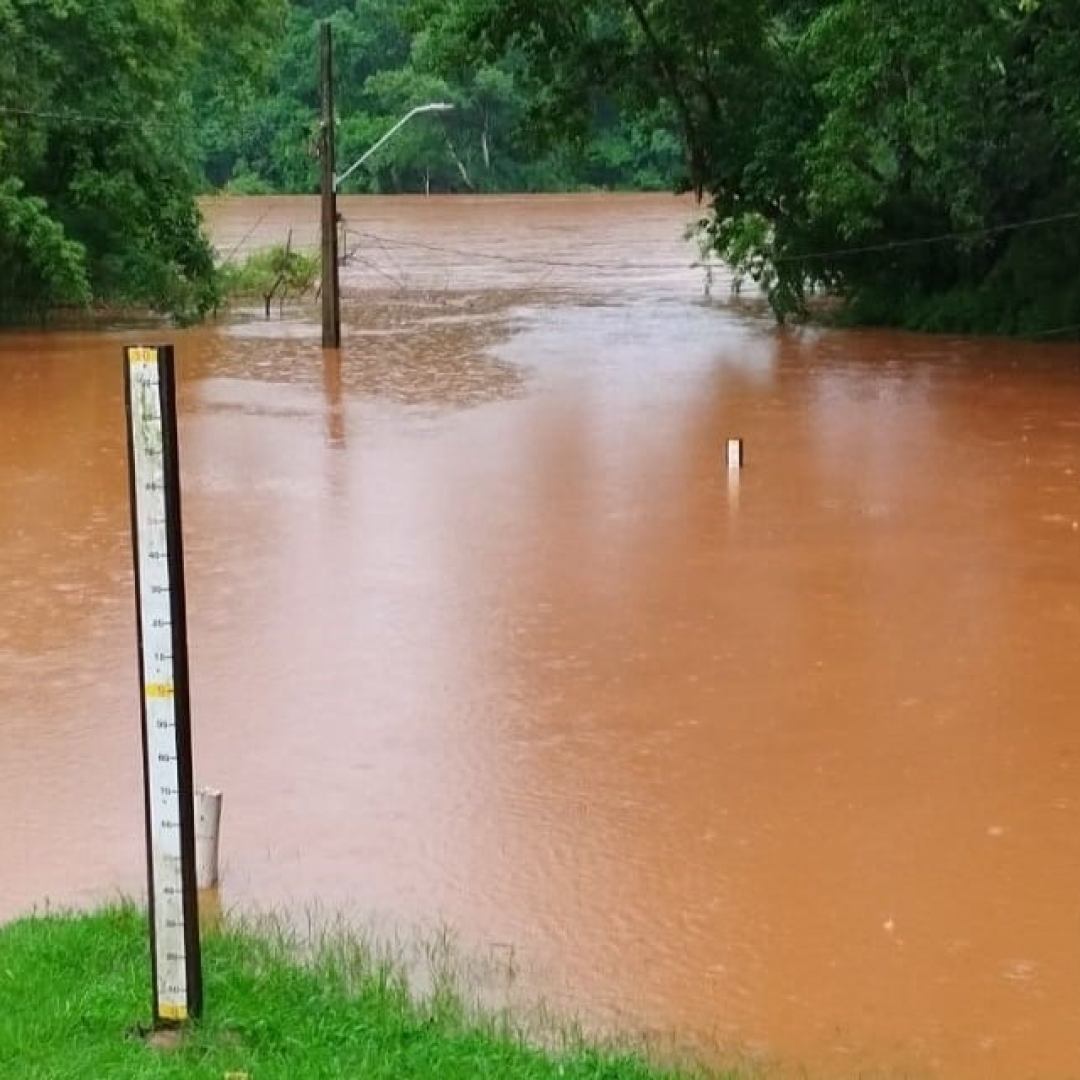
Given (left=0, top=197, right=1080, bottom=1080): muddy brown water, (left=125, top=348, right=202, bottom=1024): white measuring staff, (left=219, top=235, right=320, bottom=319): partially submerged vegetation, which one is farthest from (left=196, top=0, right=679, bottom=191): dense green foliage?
(left=125, top=348, right=202, bottom=1024): white measuring staff

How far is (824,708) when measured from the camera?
9.27 meters

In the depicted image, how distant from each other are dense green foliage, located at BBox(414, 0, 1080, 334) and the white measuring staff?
17581mm

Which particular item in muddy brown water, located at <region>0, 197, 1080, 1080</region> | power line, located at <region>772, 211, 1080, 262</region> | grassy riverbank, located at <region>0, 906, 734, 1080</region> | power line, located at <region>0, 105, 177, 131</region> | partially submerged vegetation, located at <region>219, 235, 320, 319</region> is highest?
power line, located at <region>0, 105, 177, 131</region>

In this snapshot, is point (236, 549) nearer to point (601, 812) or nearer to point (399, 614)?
point (399, 614)

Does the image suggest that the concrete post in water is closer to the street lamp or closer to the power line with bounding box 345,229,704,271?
the street lamp

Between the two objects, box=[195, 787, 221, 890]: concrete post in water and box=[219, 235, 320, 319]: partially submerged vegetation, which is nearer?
box=[195, 787, 221, 890]: concrete post in water

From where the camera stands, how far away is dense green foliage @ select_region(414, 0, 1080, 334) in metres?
21.8

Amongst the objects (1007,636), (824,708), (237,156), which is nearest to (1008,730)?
(824,708)

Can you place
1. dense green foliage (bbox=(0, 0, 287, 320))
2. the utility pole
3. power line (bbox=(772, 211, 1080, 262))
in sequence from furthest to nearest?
the utility pole → dense green foliage (bbox=(0, 0, 287, 320)) → power line (bbox=(772, 211, 1080, 262))

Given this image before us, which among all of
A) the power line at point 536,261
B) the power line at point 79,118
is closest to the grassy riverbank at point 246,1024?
the power line at point 79,118

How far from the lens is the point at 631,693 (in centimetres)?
964

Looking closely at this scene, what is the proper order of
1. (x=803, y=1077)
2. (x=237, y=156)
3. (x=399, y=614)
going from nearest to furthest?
1. (x=803, y=1077)
2. (x=399, y=614)
3. (x=237, y=156)

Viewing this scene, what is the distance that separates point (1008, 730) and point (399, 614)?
412 cm

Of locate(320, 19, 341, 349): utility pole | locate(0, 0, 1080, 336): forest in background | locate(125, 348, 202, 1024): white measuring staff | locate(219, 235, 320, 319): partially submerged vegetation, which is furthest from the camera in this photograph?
locate(219, 235, 320, 319): partially submerged vegetation
